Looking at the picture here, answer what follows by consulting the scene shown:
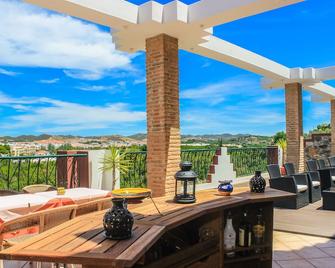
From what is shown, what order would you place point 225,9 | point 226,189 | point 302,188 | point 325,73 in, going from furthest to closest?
point 325,73 < point 302,188 < point 225,9 < point 226,189

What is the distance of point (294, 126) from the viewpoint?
1060 cm

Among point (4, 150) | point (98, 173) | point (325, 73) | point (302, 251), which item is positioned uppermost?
point (325, 73)

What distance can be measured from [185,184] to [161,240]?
0.49 metres

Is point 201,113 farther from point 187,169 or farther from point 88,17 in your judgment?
point 187,169

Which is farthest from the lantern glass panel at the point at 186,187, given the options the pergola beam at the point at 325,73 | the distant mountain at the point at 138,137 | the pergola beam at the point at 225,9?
the pergola beam at the point at 325,73

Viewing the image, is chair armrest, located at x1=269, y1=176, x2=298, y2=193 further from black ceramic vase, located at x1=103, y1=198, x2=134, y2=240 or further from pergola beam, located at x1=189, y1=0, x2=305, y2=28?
black ceramic vase, located at x1=103, y1=198, x2=134, y2=240

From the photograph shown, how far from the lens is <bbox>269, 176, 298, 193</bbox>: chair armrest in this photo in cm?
615

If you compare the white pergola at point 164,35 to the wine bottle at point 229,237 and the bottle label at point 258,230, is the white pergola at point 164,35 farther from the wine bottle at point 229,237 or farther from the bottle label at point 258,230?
the wine bottle at point 229,237

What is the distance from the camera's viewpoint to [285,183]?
6.26 m

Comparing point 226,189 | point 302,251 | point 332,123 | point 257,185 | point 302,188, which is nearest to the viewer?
point 226,189

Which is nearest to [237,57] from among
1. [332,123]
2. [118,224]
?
[118,224]

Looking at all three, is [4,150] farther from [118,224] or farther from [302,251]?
[302,251]

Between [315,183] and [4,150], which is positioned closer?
[4,150]

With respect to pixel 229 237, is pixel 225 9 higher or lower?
higher
